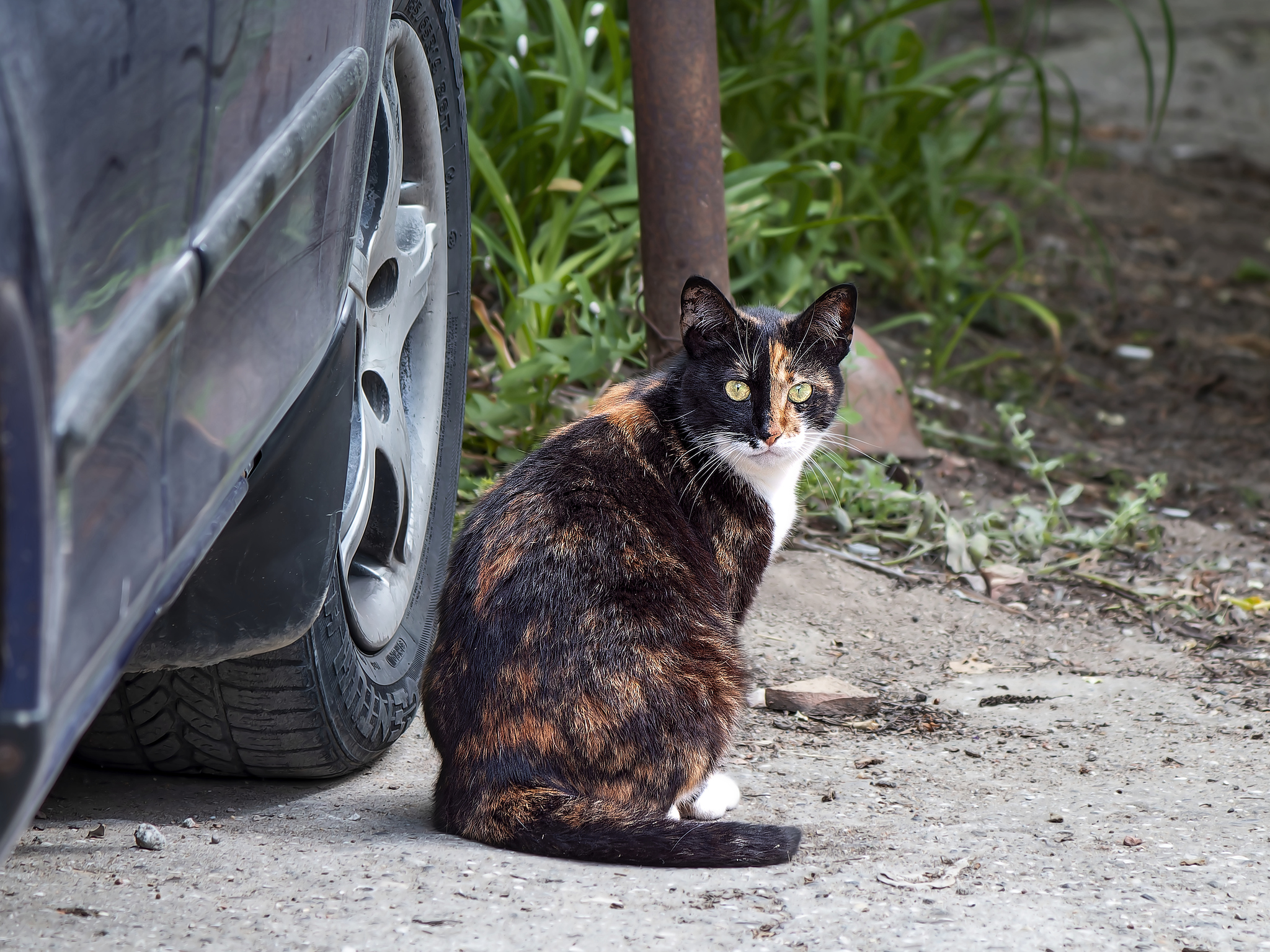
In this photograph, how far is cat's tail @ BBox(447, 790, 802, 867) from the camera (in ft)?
5.74

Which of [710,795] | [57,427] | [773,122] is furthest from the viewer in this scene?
[773,122]

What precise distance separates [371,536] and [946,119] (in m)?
3.59

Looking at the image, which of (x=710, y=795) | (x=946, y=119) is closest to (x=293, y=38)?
(x=710, y=795)

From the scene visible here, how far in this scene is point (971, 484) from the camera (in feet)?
12.6

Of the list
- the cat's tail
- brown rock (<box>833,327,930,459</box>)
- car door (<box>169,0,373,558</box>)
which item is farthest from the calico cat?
brown rock (<box>833,327,930,459</box>)

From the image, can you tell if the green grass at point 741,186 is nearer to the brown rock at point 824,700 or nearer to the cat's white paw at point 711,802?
the brown rock at point 824,700

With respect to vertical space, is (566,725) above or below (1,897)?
above

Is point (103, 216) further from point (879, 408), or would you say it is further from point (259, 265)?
point (879, 408)

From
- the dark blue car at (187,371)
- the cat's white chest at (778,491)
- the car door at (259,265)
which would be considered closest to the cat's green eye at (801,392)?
the cat's white chest at (778,491)

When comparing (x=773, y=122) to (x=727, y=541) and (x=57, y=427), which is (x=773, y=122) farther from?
(x=57, y=427)

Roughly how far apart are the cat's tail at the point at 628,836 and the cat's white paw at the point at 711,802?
8.7 inches

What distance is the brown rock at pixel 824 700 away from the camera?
255 centimetres

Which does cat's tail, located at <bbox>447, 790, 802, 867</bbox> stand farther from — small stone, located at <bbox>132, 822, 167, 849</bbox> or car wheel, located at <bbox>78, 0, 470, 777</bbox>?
small stone, located at <bbox>132, 822, 167, 849</bbox>

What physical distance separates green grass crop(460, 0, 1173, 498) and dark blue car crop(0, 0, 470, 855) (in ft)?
4.38
